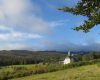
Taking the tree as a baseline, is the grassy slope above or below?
below

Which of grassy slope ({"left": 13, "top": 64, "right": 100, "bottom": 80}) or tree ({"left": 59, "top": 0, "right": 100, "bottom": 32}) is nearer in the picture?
tree ({"left": 59, "top": 0, "right": 100, "bottom": 32})

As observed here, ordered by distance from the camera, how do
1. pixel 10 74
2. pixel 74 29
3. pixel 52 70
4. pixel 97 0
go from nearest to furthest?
1. pixel 97 0
2. pixel 74 29
3. pixel 10 74
4. pixel 52 70

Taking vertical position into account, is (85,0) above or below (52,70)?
above

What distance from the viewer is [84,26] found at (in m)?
20.9

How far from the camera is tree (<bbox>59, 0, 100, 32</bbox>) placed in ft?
66.3

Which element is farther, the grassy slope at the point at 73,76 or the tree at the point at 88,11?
the grassy slope at the point at 73,76

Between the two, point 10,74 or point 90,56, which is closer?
point 10,74

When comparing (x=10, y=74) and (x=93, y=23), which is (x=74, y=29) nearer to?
(x=93, y=23)

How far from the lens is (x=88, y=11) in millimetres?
20750

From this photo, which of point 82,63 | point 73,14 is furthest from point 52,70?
point 73,14

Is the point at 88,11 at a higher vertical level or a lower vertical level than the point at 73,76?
higher

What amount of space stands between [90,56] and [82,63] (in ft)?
131

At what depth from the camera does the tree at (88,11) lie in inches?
795

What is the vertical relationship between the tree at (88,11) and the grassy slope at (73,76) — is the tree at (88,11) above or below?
above
